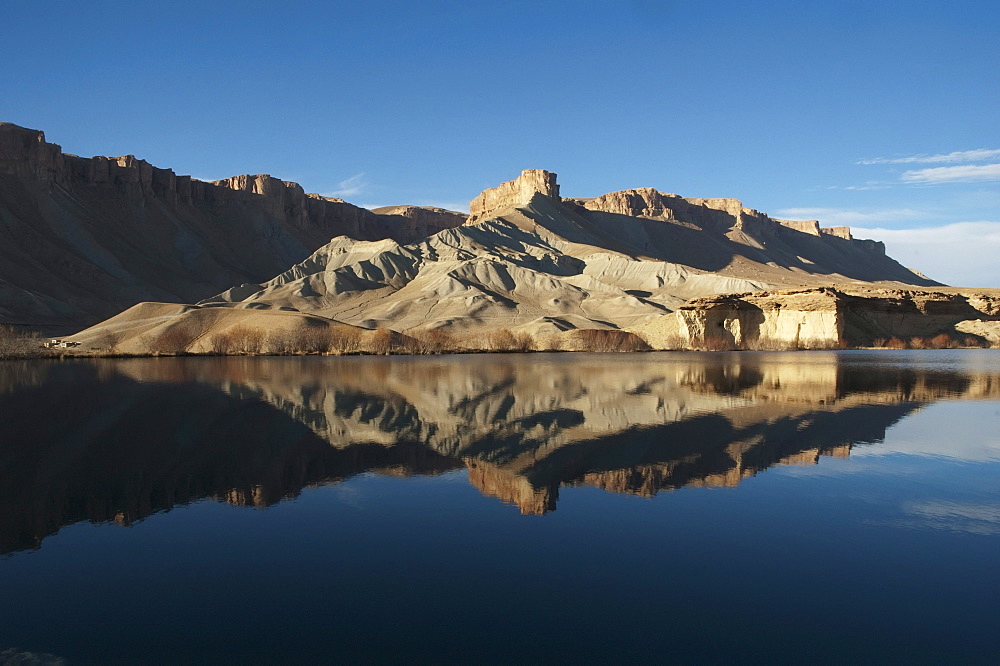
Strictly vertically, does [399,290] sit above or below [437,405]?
above

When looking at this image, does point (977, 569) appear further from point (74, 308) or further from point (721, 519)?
point (74, 308)

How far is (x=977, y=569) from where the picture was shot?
27.7 feet

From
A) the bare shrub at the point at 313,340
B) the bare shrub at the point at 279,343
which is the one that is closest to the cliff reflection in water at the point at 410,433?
the bare shrub at the point at 279,343

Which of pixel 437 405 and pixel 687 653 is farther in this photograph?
pixel 437 405

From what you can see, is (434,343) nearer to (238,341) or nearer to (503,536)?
(238,341)

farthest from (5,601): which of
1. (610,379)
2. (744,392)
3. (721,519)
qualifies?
(610,379)

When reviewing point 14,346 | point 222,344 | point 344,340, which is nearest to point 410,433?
point 344,340

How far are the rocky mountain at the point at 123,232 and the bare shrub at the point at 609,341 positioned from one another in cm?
6235

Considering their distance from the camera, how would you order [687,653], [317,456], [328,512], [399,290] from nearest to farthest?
[687,653]
[328,512]
[317,456]
[399,290]

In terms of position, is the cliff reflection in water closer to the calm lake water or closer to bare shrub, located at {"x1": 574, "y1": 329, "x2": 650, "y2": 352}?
the calm lake water

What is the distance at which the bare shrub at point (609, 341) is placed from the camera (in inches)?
2579

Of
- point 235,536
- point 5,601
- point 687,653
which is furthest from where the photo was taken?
point 235,536

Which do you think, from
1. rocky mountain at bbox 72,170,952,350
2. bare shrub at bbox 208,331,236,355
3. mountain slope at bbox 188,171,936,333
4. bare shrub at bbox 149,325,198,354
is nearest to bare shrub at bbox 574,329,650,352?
rocky mountain at bbox 72,170,952,350

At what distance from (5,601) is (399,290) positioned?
344 feet
